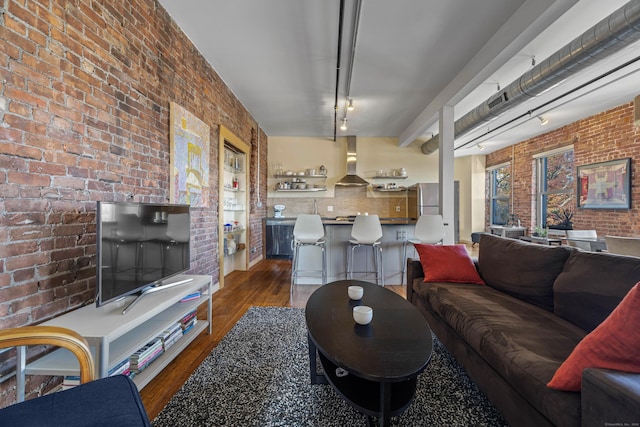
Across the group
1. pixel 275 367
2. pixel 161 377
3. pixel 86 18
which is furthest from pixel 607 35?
pixel 161 377

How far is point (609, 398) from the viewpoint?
2.39 feet

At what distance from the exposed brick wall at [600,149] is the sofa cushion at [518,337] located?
4076 mm

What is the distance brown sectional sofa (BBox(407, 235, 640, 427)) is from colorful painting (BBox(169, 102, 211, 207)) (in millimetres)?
2583

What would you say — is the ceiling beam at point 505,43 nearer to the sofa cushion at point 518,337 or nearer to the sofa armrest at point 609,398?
the sofa cushion at point 518,337

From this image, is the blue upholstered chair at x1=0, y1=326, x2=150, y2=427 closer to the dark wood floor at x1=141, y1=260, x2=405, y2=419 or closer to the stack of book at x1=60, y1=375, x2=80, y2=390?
the stack of book at x1=60, y1=375, x2=80, y2=390

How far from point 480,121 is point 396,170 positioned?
2.49 m

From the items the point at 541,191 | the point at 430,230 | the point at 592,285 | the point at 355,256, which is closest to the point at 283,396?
the point at 592,285

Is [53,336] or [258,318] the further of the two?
[258,318]

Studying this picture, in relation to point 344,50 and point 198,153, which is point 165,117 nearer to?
point 198,153

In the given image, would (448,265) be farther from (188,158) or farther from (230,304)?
(188,158)

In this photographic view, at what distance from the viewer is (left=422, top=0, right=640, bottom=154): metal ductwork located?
6.12ft

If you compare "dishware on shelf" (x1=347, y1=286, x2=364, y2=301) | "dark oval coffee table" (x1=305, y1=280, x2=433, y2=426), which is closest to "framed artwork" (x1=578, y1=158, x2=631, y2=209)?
"dark oval coffee table" (x1=305, y1=280, x2=433, y2=426)

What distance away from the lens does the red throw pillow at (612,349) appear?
0.82 meters

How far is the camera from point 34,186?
1312 mm
